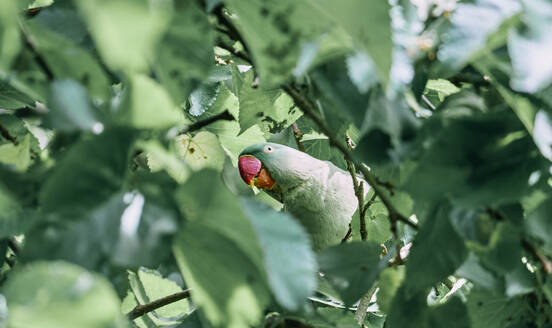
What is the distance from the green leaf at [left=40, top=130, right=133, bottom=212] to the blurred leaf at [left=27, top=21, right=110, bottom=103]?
6 centimetres

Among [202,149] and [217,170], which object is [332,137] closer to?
[217,170]

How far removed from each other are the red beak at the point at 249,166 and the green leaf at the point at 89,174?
1.29 metres

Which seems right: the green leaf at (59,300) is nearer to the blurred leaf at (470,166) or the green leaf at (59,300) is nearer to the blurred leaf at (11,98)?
the blurred leaf at (470,166)

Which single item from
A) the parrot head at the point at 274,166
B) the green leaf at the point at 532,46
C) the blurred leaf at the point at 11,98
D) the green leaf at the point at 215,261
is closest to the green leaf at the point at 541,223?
the green leaf at the point at 532,46

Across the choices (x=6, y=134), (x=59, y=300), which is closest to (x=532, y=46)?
(x=59, y=300)

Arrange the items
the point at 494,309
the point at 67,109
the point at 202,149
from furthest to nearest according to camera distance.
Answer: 1. the point at 202,149
2. the point at 494,309
3. the point at 67,109

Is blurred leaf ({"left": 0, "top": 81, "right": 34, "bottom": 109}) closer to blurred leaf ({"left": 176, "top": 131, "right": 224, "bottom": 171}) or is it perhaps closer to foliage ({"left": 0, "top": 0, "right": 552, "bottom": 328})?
blurred leaf ({"left": 176, "top": 131, "right": 224, "bottom": 171})

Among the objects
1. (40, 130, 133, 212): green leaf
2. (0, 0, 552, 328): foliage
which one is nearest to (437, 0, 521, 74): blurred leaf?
(0, 0, 552, 328): foliage

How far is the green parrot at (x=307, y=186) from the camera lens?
149 cm

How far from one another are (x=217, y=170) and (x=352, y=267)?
0.74 ft

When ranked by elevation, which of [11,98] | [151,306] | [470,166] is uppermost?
[470,166]

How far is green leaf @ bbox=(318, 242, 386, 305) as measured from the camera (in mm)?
619

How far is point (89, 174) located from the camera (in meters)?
0.41

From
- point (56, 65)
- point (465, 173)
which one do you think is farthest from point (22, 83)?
point (465, 173)
